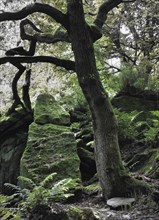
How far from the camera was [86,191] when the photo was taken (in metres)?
6.59

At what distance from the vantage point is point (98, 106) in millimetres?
5746

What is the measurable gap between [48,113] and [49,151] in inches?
67.8

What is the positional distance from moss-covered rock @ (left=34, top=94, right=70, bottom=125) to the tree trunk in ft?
11.7

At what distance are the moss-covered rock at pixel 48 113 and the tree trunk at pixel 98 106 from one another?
356 centimetres

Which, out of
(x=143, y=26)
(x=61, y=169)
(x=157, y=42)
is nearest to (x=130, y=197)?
(x=61, y=169)

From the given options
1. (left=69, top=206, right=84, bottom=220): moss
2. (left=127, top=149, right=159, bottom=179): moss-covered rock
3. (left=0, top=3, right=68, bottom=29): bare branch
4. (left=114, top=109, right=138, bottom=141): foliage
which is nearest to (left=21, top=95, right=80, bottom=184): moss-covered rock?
(left=127, top=149, right=159, bottom=179): moss-covered rock

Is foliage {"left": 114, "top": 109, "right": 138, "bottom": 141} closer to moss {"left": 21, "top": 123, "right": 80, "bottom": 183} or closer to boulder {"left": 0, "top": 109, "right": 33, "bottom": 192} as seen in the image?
moss {"left": 21, "top": 123, "right": 80, "bottom": 183}

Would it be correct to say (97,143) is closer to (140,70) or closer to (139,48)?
(140,70)

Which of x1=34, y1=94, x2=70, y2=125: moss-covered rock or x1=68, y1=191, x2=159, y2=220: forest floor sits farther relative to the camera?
x1=34, y1=94, x2=70, y2=125: moss-covered rock

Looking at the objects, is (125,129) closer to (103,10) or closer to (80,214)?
(103,10)

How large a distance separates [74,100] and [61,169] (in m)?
4.21

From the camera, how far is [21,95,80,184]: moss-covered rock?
741cm

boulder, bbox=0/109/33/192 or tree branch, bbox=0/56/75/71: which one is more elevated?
tree branch, bbox=0/56/75/71

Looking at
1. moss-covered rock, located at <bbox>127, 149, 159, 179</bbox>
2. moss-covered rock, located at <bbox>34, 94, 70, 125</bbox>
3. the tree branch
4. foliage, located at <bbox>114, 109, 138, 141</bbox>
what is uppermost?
the tree branch
